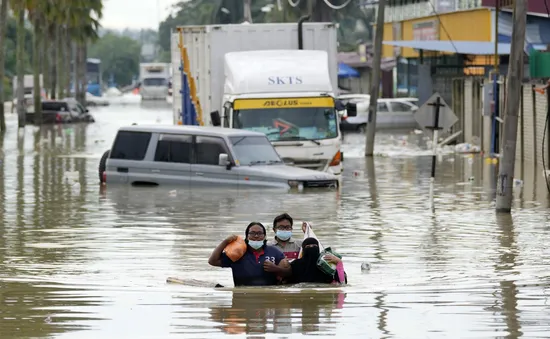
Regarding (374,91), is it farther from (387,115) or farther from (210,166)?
(387,115)

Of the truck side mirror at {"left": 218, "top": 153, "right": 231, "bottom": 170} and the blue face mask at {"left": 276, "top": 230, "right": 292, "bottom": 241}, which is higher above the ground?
the blue face mask at {"left": 276, "top": 230, "right": 292, "bottom": 241}

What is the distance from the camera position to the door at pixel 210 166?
93.7 ft

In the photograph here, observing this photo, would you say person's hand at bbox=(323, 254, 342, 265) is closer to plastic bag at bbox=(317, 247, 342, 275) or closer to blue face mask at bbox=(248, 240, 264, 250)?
plastic bag at bbox=(317, 247, 342, 275)

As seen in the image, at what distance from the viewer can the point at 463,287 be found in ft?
49.0

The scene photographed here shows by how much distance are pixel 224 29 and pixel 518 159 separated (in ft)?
34.4

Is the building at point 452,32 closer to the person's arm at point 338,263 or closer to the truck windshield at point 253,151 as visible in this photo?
the truck windshield at point 253,151

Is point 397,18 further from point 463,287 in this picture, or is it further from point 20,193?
point 463,287

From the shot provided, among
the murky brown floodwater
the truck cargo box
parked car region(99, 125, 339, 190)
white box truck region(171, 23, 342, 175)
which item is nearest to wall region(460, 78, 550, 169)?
the murky brown floodwater

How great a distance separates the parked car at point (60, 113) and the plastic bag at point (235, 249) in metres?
57.1

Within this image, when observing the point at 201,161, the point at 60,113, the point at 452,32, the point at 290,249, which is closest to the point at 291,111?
the point at 201,161

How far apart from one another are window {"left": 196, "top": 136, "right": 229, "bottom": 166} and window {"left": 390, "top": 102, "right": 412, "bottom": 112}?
114ft

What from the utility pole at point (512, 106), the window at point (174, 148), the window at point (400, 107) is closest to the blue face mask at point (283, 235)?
Result: the utility pole at point (512, 106)

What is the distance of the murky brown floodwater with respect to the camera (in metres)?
12.3

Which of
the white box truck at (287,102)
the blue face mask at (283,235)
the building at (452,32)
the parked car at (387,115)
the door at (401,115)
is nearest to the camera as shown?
the blue face mask at (283,235)
